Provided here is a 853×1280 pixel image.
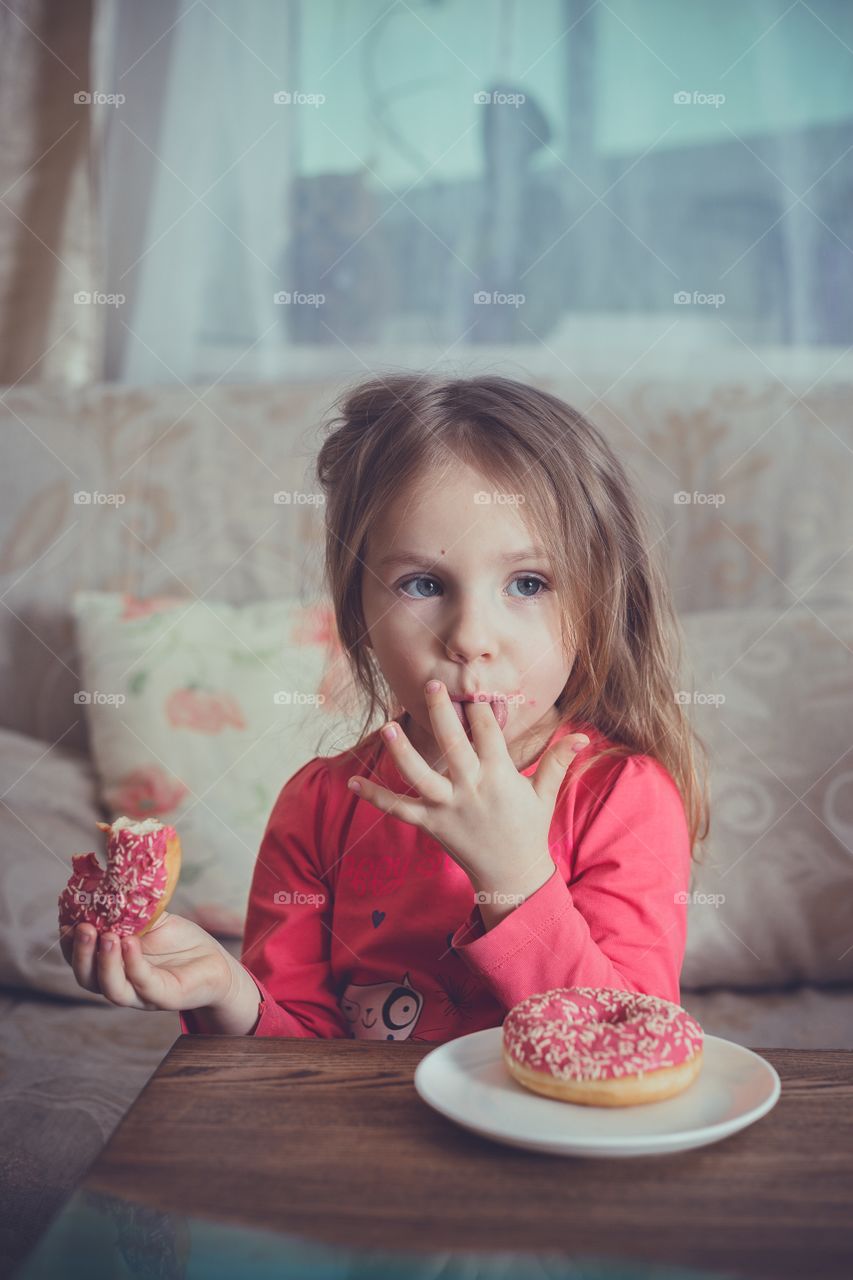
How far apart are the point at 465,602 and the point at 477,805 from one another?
8.3 inches

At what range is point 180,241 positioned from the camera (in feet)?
7.84

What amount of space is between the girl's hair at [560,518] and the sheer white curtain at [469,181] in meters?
1.14

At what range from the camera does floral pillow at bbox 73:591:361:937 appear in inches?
60.2

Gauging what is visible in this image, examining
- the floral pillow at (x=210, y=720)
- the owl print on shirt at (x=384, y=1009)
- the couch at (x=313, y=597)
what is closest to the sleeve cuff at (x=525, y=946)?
the owl print on shirt at (x=384, y=1009)

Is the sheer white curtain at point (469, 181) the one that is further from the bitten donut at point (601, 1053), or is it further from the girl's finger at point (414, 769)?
the bitten donut at point (601, 1053)

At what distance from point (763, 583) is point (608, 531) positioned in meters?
0.66

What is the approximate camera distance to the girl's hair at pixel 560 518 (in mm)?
1041

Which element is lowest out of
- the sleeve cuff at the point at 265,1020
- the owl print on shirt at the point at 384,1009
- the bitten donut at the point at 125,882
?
the owl print on shirt at the point at 384,1009

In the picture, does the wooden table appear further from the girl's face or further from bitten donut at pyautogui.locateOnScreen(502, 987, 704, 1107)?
the girl's face

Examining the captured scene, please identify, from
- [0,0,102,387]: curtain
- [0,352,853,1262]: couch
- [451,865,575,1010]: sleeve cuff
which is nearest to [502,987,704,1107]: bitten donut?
[451,865,575,1010]: sleeve cuff

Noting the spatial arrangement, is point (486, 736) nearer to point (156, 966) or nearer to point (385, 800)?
point (385, 800)

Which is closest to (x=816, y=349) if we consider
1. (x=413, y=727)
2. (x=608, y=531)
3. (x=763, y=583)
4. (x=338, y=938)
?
(x=763, y=583)

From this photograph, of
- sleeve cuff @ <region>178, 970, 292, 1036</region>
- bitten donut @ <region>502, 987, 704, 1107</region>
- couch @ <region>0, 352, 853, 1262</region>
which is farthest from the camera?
couch @ <region>0, 352, 853, 1262</region>

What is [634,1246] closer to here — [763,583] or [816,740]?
[816,740]
